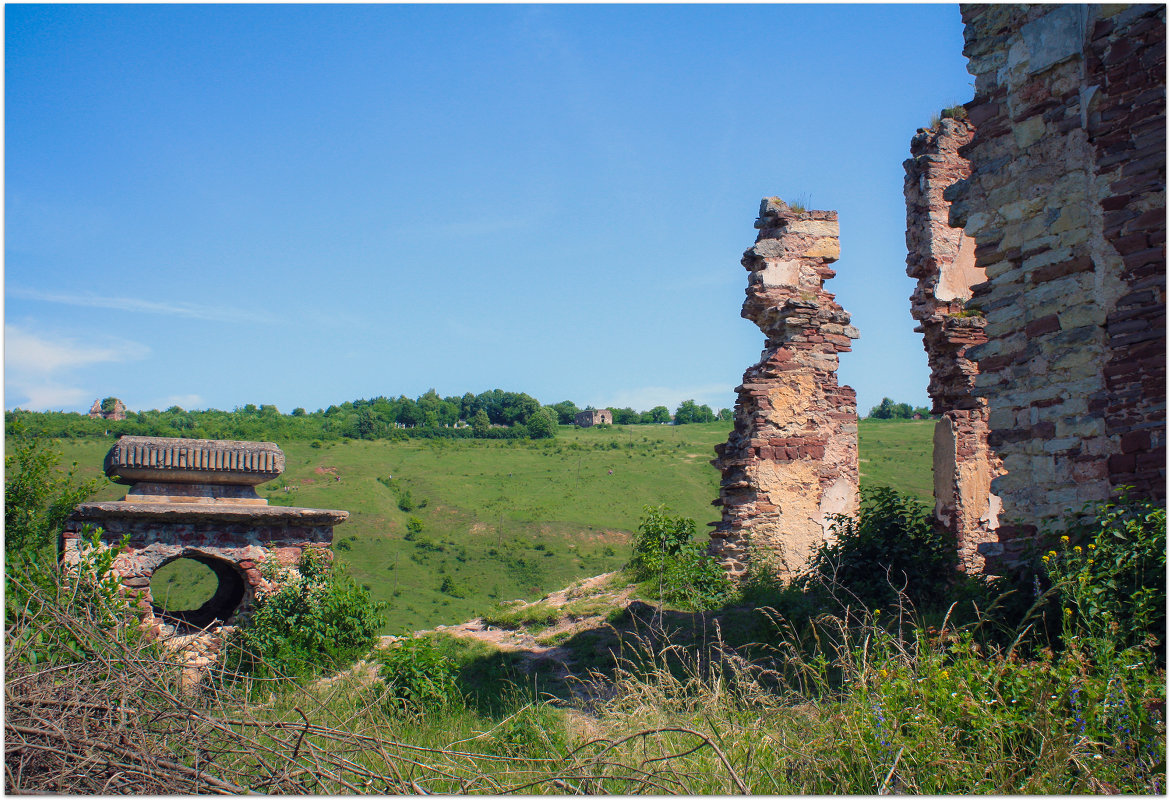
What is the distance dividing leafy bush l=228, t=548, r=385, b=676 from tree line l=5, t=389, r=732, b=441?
39.4 metres

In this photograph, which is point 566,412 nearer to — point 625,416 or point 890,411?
point 625,416

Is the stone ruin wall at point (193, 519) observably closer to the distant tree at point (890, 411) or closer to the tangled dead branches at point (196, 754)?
the tangled dead branches at point (196, 754)

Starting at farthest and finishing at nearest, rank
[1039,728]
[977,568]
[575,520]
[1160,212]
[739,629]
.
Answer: [575,520]
[977,568]
[739,629]
[1160,212]
[1039,728]

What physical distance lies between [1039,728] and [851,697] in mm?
909

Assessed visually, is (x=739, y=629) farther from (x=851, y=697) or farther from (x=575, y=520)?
(x=575, y=520)

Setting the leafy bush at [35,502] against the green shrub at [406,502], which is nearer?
the leafy bush at [35,502]

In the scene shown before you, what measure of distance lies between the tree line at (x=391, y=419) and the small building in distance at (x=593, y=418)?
907 millimetres

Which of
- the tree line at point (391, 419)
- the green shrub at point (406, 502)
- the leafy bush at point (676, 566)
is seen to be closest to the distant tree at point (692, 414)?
the tree line at point (391, 419)

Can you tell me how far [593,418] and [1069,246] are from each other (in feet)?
258

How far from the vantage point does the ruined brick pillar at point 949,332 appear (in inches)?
424

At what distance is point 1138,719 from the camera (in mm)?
3762

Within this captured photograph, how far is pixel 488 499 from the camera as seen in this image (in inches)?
1657

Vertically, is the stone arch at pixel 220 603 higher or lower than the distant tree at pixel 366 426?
lower

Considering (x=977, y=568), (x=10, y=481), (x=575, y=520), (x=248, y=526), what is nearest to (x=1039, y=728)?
(x=977, y=568)
